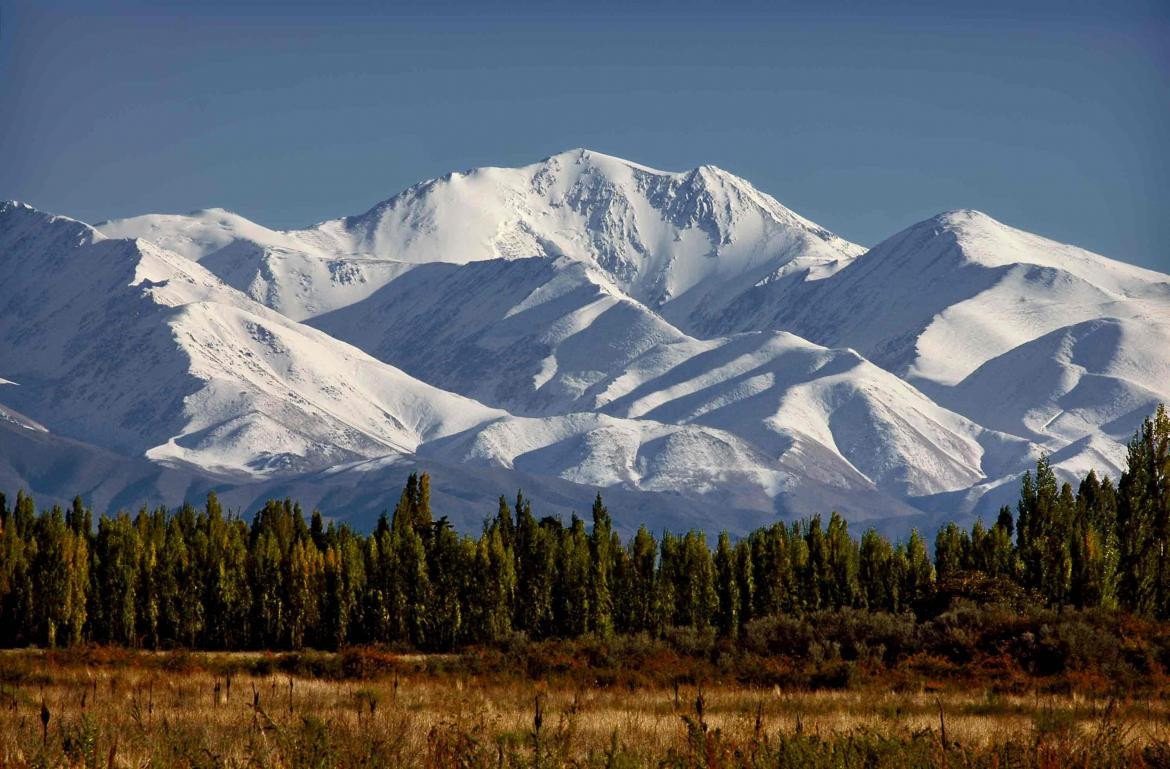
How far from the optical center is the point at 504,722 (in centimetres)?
3950

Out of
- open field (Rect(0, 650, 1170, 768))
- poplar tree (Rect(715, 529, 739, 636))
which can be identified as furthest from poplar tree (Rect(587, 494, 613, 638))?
open field (Rect(0, 650, 1170, 768))

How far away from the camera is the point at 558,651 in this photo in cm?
6656

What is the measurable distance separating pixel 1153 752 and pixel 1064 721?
7814 mm

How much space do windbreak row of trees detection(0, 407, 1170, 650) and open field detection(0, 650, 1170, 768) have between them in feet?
90.1

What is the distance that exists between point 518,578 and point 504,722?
62478 mm

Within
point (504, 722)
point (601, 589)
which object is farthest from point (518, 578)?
point (504, 722)

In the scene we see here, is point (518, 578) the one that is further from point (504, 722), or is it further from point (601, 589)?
point (504, 722)

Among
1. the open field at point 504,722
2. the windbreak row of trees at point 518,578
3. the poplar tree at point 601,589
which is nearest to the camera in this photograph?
the open field at point 504,722

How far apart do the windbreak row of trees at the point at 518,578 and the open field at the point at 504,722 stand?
90.1 ft

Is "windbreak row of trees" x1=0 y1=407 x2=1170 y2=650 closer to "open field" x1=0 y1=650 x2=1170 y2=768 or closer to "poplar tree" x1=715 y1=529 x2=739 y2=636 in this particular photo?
"poplar tree" x1=715 y1=529 x2=739 y2=636

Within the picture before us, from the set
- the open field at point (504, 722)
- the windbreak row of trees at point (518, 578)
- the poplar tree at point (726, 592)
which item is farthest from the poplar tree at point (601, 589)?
the open field at point (504, 722)

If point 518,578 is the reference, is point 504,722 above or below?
below

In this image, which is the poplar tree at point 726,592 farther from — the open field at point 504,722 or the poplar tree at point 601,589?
the open field at point 504,722

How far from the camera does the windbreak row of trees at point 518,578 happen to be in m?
90.2
